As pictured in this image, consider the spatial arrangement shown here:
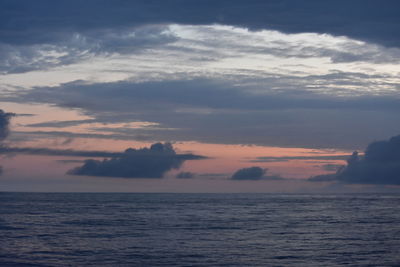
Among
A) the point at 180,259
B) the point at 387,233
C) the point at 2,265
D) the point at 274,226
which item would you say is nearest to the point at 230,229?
the point at 274,226

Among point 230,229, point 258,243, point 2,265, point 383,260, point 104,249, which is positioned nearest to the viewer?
point 2,265

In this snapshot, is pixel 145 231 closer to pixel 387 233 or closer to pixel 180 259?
pixel 180 259

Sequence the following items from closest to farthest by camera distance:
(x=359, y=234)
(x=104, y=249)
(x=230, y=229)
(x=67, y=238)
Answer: (x=104, y=249), (x=67, y=238), (x=359, y=234), (x=230, y=229)

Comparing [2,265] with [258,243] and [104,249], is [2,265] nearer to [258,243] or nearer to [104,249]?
[104,249]

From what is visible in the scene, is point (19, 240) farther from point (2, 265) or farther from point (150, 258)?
point (150, 258)

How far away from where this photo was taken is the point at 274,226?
65.8 m

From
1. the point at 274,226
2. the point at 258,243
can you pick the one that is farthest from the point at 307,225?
the point at 258,243

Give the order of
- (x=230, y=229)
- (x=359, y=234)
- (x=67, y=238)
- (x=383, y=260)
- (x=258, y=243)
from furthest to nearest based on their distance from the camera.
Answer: (x=230, y=229)
(x=359, y=234)
(x=67, y=238)
(x=258, y=243)
(x=383, y=260)

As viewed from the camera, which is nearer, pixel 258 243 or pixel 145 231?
pixel 258 243

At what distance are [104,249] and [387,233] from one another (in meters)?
32.6

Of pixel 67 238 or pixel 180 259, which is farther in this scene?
pixel 67 238

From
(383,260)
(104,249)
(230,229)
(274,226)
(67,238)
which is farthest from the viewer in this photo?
(274,226)

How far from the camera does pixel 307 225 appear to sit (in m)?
67.6

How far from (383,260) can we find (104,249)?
23398 mm
